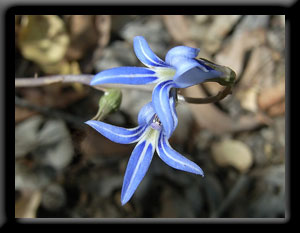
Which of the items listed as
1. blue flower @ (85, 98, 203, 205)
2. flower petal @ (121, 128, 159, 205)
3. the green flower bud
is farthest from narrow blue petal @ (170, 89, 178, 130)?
the green flower bud

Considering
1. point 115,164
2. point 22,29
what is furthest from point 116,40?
point 115,164

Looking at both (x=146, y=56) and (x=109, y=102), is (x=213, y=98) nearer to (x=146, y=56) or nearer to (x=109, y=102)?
(x=146, y=56)

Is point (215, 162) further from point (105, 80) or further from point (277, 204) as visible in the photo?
point (105, 80)

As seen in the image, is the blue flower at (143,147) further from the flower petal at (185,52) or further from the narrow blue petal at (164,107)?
the flower petal at (185,52)

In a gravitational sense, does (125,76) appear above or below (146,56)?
below

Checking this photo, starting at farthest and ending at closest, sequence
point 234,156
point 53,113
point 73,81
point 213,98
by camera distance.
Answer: point 234,156 < point 53,113 < point 73,81 < point 213,98

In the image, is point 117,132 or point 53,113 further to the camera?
point 53,113

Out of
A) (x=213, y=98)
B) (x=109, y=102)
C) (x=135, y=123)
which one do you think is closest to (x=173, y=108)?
(x=213, y=98)
